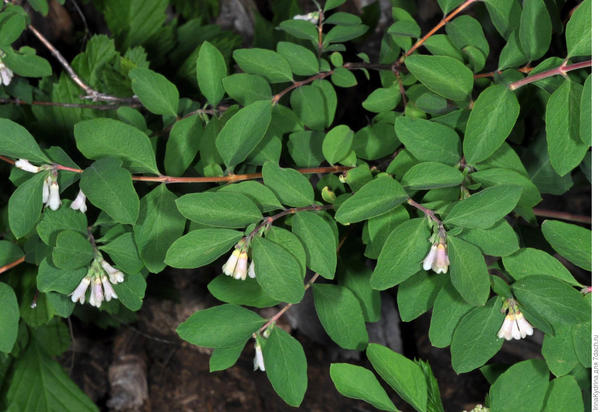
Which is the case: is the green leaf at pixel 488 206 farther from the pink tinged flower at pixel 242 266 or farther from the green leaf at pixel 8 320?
the green leaf at pixel 8 320

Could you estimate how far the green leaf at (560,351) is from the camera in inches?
33.1

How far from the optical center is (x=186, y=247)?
31.6 inches

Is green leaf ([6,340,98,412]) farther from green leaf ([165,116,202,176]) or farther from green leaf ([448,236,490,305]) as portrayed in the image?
green leaf ([448,236,490,305])

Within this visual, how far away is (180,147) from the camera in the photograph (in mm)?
1044

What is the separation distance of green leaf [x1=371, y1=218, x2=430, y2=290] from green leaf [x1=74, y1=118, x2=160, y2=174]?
1.30 ft

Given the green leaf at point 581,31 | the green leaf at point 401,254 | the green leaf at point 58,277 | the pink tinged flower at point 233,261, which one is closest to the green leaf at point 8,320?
the green leaf at point 58,277

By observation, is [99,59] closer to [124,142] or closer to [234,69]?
[234,69]

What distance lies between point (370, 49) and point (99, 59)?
105 cm

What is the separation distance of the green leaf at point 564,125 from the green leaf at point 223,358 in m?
0.58

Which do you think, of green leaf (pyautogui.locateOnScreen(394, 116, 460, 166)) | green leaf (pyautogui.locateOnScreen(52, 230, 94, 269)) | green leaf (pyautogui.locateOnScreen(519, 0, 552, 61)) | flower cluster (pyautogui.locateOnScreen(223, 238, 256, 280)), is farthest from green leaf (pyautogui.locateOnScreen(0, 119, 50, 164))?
green leaf (pyautogui.locateOnScreen(519, 0, 552, 61))


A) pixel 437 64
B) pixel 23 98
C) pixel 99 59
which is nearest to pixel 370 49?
pixel 99 59

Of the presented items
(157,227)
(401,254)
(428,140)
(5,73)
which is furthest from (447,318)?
(5,73)

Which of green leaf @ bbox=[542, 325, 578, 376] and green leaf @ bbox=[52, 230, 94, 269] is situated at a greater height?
green leaf @ bbox=[52, 230, 94, 269]

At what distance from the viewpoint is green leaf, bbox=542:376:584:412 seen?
2.65 feet
